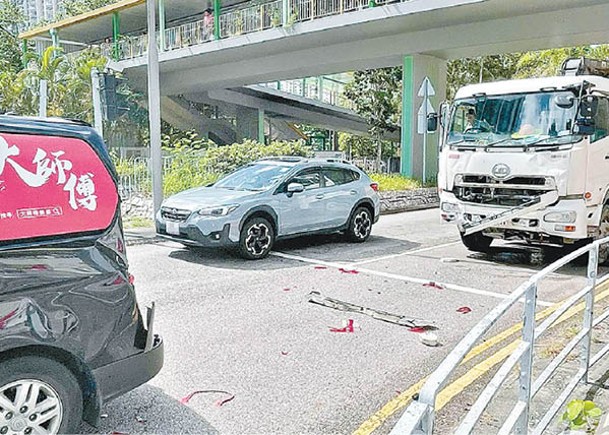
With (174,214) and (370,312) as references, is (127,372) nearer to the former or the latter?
(370,312)

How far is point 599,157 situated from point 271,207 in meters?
4.91

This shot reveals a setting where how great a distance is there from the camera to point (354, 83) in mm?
28281

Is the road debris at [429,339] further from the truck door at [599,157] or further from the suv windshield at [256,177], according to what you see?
the suv windshield at [256,177]

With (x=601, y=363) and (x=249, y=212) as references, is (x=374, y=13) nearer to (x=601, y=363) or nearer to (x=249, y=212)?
(x=249, y=212)

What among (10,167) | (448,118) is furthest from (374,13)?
(10,167)

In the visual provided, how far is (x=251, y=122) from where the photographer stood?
3438cm

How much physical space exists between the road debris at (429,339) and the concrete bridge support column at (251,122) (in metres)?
29.3

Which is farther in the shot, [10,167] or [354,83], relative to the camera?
[354,83]

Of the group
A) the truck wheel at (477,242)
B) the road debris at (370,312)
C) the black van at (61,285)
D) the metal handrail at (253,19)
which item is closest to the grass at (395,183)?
the metal handrail at (253,19)

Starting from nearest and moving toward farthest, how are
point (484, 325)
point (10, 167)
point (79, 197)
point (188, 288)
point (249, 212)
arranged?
point (484, 325) → point (10, 167) → point (79, 197) → point (188, 288) → point (249, 212)

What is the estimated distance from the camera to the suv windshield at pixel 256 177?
31.7 ft

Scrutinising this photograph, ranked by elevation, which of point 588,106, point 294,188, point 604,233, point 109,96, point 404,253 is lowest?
point 404,253

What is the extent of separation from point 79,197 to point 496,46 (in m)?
17.6

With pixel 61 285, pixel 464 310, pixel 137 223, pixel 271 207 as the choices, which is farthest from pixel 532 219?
pixel 137 223
